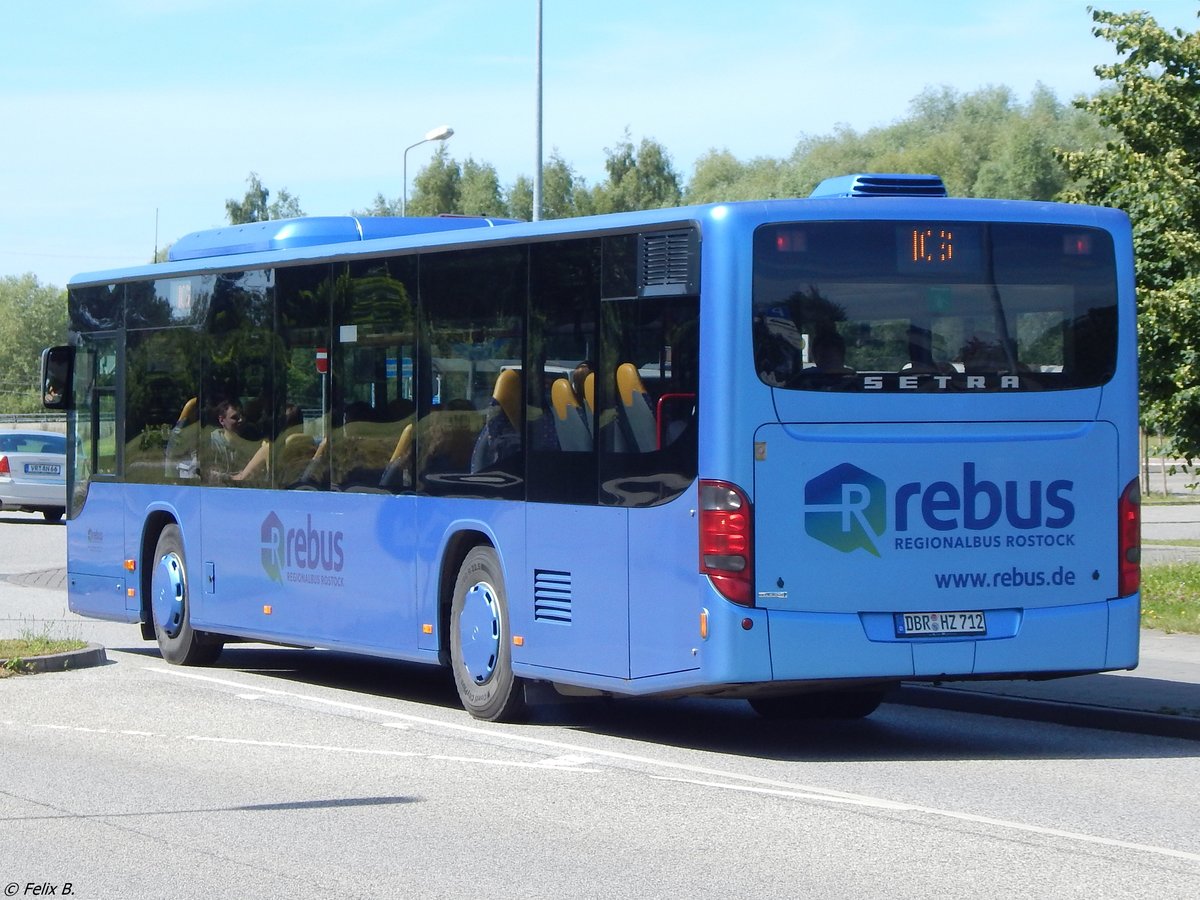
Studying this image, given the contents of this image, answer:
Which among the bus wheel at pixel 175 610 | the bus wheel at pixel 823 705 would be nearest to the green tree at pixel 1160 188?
the bus wheel at pixel 823 705

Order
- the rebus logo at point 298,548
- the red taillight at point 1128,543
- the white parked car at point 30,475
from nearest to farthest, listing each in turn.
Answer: the red taillight at point 1128,543 → the rebus logo at point 298,548 → the white parked car at point 30,475

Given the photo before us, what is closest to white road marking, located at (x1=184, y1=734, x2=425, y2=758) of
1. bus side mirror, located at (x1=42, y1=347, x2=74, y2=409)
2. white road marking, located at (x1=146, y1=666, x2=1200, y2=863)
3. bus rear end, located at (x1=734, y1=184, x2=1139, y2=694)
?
white road marking, located at (x1=146, y1=666, x2=1200, y2=863)

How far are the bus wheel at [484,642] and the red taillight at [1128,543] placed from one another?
360 centimetres

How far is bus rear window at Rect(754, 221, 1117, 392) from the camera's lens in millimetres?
9984

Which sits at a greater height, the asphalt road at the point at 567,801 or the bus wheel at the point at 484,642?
the bus wheel at the point at 484,642

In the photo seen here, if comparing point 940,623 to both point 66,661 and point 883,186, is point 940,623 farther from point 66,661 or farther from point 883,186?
point 66,661

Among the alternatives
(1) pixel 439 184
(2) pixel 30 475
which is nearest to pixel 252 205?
(1) pixel 439 184

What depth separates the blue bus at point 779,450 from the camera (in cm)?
992

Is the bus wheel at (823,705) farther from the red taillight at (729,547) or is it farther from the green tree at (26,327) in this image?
the green tree at (26,327)

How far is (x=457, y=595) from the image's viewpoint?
39.7ft

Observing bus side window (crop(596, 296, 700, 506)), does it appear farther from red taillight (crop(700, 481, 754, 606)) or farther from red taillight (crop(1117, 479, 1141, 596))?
red taillight (crop(1117, 479, 1141, 596))

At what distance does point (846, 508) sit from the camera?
10.1 m

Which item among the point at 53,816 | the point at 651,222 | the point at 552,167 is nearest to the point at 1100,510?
the point at 651,222

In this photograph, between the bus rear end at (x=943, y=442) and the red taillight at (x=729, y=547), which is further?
the bus rear end at (x=943, y=442)
